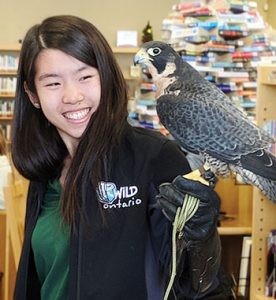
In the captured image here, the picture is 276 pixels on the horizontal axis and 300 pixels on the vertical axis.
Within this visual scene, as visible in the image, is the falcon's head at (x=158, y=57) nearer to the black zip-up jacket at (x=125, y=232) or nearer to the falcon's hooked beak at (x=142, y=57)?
the falcon's hooked beak at (x=142, y=57)

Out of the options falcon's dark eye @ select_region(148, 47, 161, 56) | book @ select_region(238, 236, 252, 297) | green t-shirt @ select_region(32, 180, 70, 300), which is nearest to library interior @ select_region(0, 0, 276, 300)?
book @ select_region(238, 236, 252, 297)

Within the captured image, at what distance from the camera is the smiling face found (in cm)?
121

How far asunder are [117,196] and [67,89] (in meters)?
0.27

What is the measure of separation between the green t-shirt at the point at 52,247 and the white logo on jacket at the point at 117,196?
139mm

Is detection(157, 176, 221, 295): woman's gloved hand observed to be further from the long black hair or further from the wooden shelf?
the wooden shelf

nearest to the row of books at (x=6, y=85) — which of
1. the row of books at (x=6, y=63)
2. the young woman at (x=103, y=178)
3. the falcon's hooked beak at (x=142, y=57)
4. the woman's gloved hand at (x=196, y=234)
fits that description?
the row of books at (x=6, y=63)

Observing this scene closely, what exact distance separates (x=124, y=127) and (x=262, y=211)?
72 cm

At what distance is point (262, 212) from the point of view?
181cm

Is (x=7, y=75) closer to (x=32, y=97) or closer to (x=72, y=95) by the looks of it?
(x=32, y=97)

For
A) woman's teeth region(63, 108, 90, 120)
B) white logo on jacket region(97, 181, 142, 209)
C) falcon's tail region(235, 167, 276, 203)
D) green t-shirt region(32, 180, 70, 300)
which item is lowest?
green t-shirt region(32, 180, 70, 300)

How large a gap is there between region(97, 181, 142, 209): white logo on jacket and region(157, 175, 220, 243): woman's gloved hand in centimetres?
22

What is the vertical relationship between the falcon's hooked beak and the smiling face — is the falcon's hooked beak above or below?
above

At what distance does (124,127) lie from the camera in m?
1.30

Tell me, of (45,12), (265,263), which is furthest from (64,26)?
(45,12)
